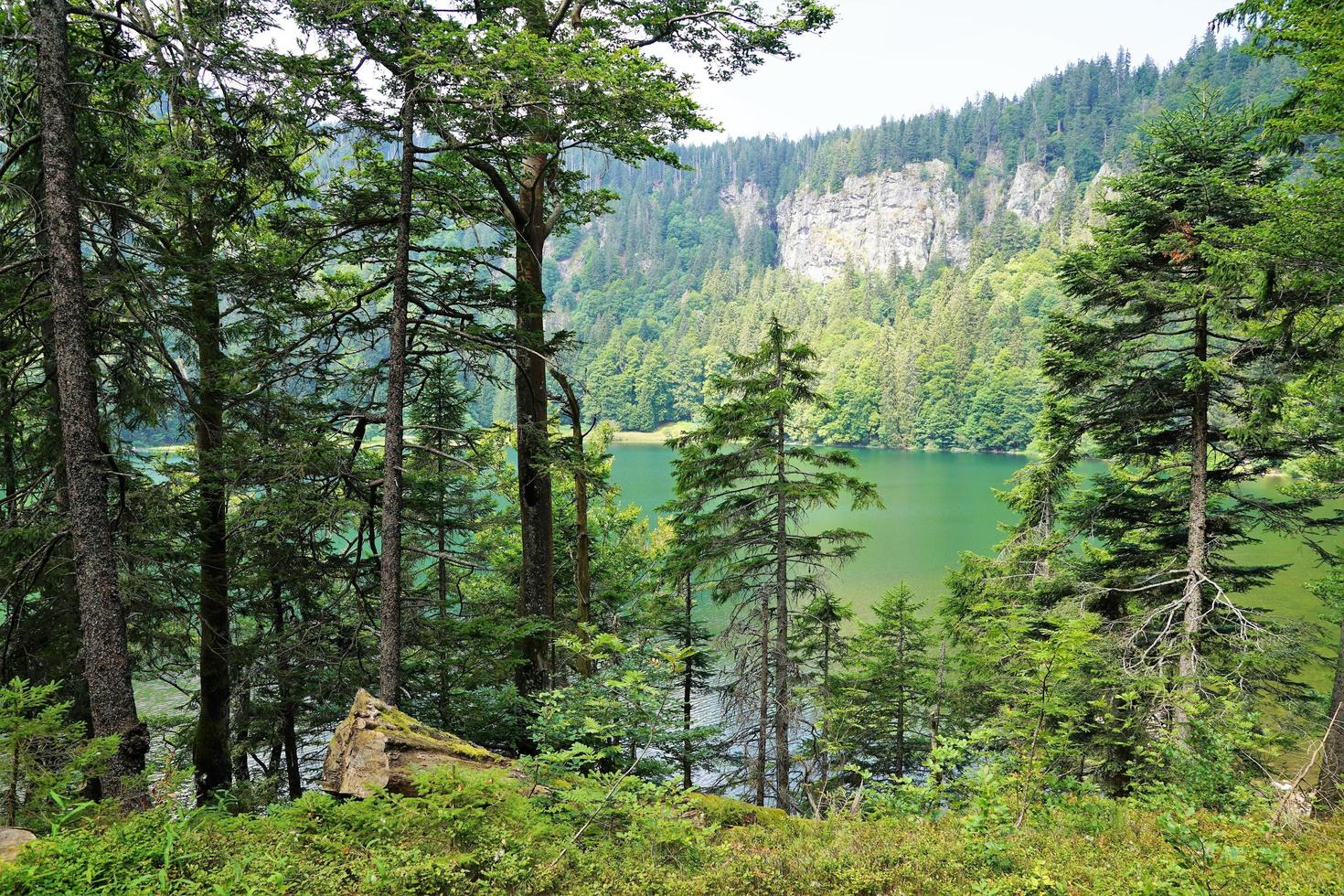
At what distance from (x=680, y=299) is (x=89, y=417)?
512 ft

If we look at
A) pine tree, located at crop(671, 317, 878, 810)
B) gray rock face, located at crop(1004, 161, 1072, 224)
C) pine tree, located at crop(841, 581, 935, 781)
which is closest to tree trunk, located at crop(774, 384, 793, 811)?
pine tree, located at crop(671, 317, 878, 810)

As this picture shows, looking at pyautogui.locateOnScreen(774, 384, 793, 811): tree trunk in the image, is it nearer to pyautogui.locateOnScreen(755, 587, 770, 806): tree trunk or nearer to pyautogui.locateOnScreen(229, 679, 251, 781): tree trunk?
pyautogui.locateOnScreen(755, 587, 770, 806): tree trunk

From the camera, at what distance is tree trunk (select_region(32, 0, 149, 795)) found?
4.88 metres

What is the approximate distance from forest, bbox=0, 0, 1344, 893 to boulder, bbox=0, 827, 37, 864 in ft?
0.13

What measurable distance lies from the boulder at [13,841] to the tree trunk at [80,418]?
1.29 meters

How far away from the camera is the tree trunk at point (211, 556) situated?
24.1 feet

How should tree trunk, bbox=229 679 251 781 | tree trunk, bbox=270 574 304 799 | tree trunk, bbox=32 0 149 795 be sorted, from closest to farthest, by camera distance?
tree trunk, bbox=32 0 149 795
tree trunk, bbox=229 679 251 781
tree trunk, bbox=270 574 304 799

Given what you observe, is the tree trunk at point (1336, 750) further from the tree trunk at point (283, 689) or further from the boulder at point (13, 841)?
the tree trunk at point (283, 689)

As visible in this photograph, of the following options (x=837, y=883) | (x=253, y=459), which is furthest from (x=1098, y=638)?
(x=253, y=459)

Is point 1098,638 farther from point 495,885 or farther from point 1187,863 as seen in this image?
point 495,885

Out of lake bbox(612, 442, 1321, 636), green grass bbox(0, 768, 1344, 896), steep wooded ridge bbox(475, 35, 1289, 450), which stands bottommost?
lake bbox(612, 442, 1321, 636)

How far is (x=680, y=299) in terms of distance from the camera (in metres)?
157

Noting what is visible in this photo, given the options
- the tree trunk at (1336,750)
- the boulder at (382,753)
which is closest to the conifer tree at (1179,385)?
the tree trunk at (1336,750)

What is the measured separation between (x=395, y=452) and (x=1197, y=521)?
1004 cm
